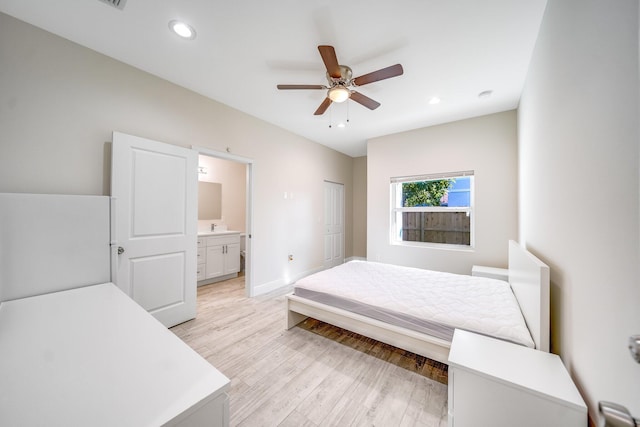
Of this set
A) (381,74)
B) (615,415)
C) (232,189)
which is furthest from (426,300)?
(232,189)

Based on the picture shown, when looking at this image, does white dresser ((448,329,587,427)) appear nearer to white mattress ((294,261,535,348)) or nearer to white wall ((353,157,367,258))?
white mattress ((294,261,535,348))

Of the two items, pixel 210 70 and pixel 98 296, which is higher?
pixel 210 70

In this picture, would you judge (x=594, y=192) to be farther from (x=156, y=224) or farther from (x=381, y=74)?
(x=156, y=224)

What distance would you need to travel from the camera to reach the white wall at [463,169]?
3.08 meters

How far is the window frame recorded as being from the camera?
11.1 ft

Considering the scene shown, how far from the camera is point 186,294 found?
2551 mm

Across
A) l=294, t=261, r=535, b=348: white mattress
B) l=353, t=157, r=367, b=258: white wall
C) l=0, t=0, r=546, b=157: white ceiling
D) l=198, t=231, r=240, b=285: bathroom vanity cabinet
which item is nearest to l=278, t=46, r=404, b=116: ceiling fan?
l=0, t=0, r=546, b=157: white ceiling

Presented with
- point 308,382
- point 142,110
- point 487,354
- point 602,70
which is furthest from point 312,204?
point 602,70

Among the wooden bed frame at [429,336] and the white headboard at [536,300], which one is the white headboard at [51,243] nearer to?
the wooden bed frame at [429,336]

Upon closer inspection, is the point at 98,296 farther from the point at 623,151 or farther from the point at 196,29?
the point at 623,151

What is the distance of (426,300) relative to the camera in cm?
190

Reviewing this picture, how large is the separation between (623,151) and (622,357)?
0.66 m

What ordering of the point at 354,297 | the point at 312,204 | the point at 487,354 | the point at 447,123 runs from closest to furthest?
the point at 487,354, the point at 354,297, the point at 447,123, the point at 312,204

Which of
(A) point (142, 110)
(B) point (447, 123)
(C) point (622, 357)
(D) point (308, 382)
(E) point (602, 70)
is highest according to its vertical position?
(B) point (447, 123)
